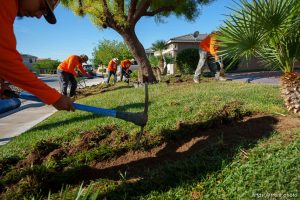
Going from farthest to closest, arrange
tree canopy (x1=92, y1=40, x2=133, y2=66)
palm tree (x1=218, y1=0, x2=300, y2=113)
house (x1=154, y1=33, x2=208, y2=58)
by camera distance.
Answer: tree canopy (x1=92, y1=40, x2=133, y2=66)
house (x1=154, y1=33, x2=208, y2=58)
palm tree (x1=218, y1=0, x2=300, y2=113)

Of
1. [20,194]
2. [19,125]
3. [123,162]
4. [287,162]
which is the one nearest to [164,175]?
[123,162]

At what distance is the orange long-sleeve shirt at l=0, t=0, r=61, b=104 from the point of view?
2.35 meters

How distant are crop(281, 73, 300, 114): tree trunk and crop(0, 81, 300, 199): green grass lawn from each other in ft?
0.57

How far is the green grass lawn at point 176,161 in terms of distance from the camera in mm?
2811

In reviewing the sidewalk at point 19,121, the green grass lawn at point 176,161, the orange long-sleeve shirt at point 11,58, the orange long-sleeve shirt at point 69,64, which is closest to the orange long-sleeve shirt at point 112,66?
the orange long-sleeve shirt at point 69,64

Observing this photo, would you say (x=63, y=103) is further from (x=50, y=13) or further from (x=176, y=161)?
(x=176, y=161)

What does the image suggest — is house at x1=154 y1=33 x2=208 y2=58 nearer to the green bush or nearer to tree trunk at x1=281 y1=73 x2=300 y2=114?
the green bush

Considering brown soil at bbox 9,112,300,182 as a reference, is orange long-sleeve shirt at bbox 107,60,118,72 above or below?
above

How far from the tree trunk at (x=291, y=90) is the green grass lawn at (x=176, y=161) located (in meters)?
0.18

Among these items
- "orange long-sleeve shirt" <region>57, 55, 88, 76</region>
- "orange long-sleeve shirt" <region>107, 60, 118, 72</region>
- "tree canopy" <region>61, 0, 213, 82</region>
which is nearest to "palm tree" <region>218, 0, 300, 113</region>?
"orange long-sleeve shirt" <region>57, 55, 88, 76</region>

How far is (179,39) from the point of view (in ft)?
117

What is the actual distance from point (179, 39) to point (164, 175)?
1323 inches

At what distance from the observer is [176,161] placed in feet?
11.3

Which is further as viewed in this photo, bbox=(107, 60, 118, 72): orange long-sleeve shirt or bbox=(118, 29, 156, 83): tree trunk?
bbox=(107, 60, 118, 72): orange long-sleeve shirt
